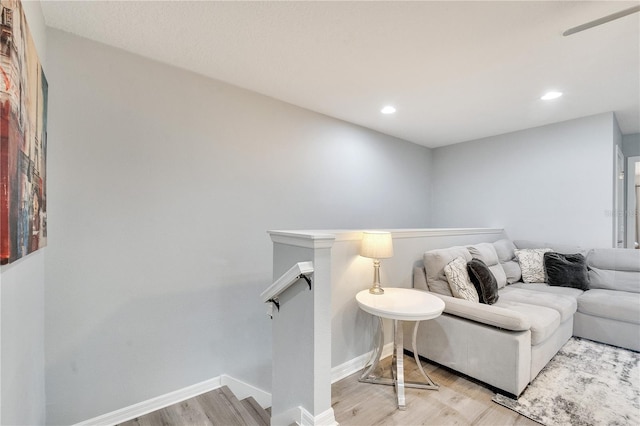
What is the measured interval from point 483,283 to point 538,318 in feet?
1.50

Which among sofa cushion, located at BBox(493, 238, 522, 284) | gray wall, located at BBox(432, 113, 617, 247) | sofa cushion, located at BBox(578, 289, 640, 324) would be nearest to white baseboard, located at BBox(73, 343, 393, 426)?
sofa cushion, located at BBox(493, 238, 522, 284)

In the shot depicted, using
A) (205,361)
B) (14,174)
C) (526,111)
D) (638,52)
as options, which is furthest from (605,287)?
(14,174)

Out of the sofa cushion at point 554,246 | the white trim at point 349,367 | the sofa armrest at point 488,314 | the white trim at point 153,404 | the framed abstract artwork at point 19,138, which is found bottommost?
the white trim at point 153,404

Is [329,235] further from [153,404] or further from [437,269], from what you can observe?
[153,404]

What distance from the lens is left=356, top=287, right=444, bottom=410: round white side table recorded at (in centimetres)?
191

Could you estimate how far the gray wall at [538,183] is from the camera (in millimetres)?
3607

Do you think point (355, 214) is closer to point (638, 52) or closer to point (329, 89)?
point (329, 89)

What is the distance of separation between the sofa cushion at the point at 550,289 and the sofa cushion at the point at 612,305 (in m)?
0.08

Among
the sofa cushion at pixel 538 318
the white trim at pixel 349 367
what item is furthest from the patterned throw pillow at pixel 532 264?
the white trim at pixel 349 367

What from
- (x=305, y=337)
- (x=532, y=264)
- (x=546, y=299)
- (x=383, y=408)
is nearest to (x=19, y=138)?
(x=305, y=337)

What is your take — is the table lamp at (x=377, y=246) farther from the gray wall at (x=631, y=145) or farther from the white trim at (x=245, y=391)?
the gray wall at (x=631, y=145)

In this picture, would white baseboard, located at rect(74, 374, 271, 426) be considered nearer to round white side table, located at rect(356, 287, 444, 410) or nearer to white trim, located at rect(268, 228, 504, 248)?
round white side table, located at rect(356, 287, 444, 410)

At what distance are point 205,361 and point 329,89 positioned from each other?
9.43 ft

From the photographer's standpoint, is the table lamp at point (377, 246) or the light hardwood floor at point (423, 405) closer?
the light hardwood floor at point (423, 405)
